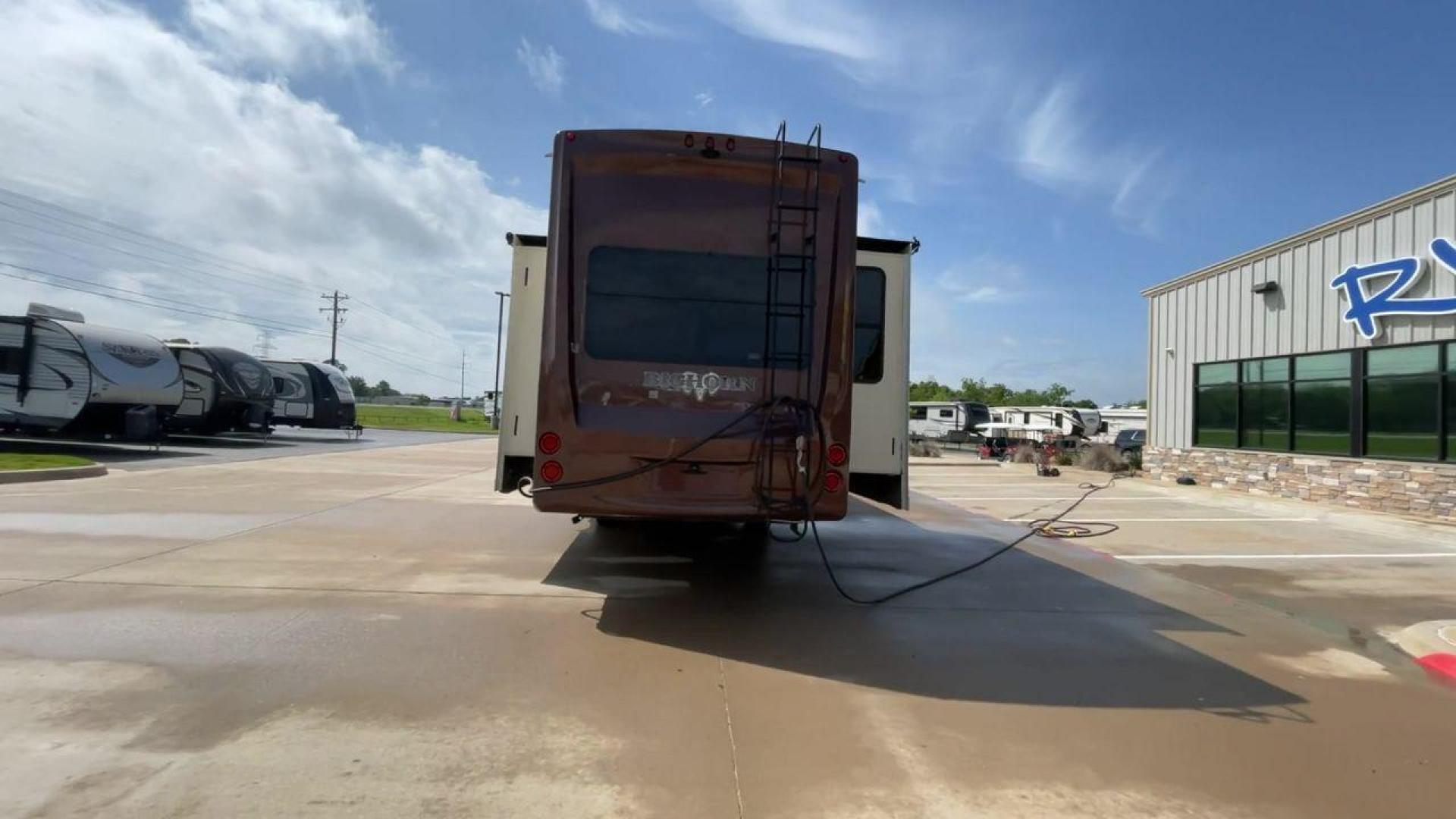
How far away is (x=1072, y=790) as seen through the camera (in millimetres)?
3410

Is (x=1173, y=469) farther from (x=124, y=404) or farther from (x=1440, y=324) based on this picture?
(x=124, y=404)

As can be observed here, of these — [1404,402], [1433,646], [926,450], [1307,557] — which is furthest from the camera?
[926,450]

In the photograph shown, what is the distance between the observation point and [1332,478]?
14.4 m

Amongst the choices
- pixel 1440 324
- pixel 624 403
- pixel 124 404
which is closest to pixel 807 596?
pixel 624 403

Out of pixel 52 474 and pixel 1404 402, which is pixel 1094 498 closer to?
pixel 1404 402

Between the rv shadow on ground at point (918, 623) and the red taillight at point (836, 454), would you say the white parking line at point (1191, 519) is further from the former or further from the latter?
the red taillight at point (836, 454)

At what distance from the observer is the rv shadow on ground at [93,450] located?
61.0ft

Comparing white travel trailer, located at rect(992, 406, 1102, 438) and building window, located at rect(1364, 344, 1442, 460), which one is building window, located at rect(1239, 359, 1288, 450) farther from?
white travel trailer, located at rect(992, 406, 1102, 438)

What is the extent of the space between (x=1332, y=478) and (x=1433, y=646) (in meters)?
10.7

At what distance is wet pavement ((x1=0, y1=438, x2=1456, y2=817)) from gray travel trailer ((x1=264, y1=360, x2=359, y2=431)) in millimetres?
23269

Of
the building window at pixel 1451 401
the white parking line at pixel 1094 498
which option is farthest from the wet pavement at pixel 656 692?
the building window at pixel 1451 401

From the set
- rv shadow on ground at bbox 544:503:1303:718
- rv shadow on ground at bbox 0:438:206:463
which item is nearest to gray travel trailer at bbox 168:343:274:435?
rv shadow on ground at bbox 0:438:206:463

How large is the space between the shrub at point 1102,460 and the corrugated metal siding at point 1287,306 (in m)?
2.13

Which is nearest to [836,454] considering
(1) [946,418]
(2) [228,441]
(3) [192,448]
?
(3) [192,448]
